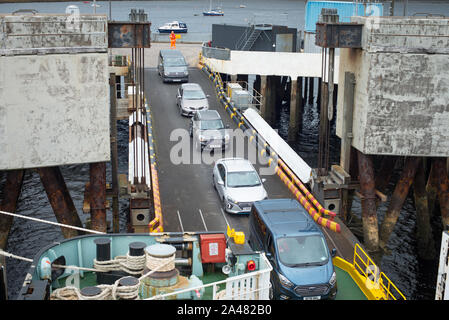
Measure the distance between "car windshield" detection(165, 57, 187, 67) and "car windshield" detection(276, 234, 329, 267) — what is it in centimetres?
2815

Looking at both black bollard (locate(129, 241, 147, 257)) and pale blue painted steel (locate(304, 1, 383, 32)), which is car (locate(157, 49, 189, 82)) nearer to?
pale blue painted steel (locate(304, 1, 383, 32))

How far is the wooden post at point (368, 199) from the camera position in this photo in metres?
23.3

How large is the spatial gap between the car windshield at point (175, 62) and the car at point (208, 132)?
1259 centimetres

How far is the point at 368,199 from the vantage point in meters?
23.6

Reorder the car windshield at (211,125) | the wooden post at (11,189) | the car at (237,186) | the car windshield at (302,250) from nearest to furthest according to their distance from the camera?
the car windshield at (302,250) < the wooden post at (11,189) < the car at (237,186) < the car windshield at (211,125)

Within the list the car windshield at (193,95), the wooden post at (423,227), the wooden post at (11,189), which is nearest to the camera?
the wooden post at (11,189)

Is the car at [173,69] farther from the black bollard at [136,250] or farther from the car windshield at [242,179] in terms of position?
the black bollard at [136,250]

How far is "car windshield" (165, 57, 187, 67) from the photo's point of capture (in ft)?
142

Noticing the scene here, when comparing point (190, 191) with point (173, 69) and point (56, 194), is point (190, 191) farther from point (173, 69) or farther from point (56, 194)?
point (173, 69)

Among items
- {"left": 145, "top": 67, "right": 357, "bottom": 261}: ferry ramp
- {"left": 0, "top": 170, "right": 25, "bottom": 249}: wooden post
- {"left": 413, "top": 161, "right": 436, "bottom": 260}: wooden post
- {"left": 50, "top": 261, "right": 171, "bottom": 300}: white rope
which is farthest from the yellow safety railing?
{"left": 0, "top": 170, "right": 25, "bottom": 249}: wooden post

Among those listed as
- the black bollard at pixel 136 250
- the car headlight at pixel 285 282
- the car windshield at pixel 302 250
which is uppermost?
the black bollard at pixel 136 250

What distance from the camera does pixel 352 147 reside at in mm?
25562

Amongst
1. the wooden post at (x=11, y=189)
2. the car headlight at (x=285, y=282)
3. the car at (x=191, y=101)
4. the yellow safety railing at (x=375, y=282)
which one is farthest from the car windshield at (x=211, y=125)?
the car headlight at (x=285, y=282)

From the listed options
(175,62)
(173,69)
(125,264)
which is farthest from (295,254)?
(175,62)
